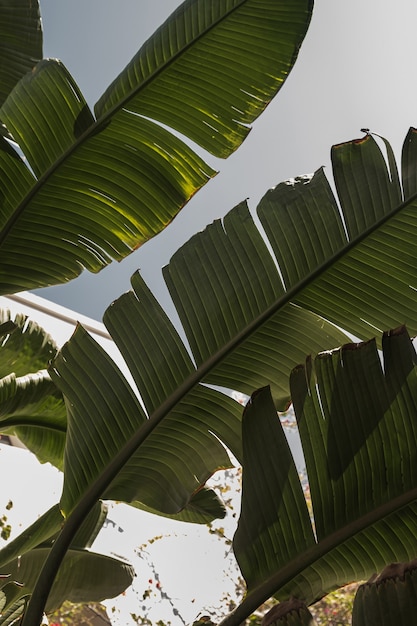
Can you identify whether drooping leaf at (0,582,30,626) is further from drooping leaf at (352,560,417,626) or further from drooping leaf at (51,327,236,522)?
drooping leaf at (352,560,417,626)

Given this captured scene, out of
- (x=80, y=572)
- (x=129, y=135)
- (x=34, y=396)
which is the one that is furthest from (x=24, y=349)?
(x=129, y=135)

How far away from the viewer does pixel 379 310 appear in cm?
102

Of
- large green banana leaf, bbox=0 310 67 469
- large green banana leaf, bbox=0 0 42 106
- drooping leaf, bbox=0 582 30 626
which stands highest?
large green banana leaf, bbox=0 0 42 106

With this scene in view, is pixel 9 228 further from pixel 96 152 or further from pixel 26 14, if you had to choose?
pixel 26 14

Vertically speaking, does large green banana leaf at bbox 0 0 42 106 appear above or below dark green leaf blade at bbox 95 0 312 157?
above

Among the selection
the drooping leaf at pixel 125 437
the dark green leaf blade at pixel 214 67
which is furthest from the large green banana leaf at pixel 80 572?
the dark green leaf blade at pixel 214 67

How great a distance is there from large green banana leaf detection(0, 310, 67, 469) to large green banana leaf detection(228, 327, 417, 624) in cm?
70

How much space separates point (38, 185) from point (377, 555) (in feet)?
2.72

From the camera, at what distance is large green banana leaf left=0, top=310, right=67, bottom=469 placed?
143 centimetres

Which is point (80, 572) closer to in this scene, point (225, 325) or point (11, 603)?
point (11, 603)

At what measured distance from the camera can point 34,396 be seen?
4.67ft

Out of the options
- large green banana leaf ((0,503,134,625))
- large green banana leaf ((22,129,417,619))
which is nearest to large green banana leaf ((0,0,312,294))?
large green banana leaf ((22,129,417,619))

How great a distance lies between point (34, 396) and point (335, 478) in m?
0.81

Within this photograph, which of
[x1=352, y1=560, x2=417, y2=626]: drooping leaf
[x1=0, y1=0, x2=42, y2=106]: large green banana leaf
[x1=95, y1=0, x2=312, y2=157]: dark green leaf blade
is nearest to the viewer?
[x1=352, y1=560, x2=417, y2=626]: drooping leaf
